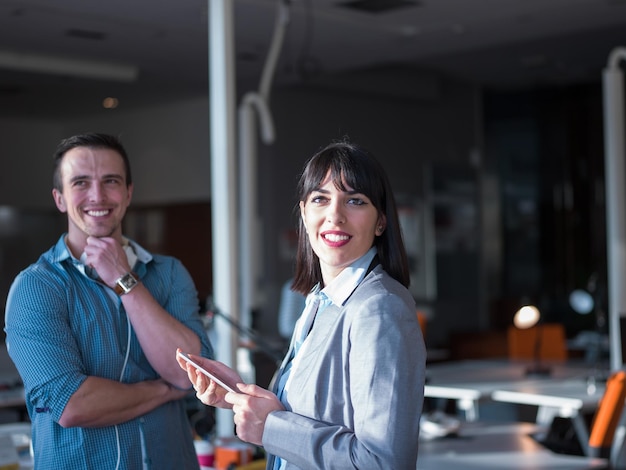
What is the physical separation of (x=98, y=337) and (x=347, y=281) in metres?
0.74

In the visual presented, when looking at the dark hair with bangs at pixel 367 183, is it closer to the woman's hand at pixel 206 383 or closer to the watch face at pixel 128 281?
the woman's hand at pixel 206 383

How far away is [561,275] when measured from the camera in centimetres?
1307

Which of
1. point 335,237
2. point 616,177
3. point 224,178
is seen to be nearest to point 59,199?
point 335,237

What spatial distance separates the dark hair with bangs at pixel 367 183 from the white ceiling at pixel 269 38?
17.1 ft

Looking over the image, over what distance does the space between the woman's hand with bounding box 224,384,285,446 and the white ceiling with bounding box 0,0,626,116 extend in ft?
17.9

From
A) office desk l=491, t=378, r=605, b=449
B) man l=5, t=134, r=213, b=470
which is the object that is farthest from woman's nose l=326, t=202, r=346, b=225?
office desk l=491, t=378, r=605, b=449

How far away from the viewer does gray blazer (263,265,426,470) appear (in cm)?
178

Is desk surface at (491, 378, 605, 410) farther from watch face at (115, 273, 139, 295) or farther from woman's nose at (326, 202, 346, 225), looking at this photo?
woman's nose at (326, 202, 346, 225)

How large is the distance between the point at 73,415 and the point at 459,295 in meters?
10.4

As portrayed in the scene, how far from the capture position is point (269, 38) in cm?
845

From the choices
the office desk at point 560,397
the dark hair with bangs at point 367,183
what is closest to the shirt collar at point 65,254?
the dark hair with bangs at point 367,183

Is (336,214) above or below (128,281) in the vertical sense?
above

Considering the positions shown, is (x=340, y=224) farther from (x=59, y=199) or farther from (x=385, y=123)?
(x=385, y=123)

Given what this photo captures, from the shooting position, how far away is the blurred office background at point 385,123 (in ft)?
26.0
